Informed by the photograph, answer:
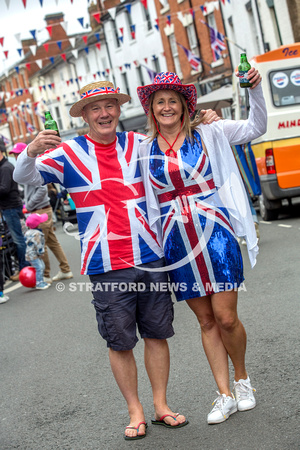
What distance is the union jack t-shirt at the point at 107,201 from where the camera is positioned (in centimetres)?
399

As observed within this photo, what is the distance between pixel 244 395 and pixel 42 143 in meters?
1.89

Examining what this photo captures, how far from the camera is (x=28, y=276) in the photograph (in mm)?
10203

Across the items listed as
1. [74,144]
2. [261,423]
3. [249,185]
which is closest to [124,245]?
[74,144]

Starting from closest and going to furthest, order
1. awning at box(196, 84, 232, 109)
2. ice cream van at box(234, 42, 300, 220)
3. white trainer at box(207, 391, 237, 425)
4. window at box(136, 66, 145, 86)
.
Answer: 1. white trainer at box(207, 391, 237, 425)
2. ice cream van at box(234, 42, 300, 220)
3. awning at box(196, 84, 232, 109)
4. window at box(136, 66, 145, 86)

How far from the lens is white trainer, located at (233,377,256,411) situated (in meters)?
3.99

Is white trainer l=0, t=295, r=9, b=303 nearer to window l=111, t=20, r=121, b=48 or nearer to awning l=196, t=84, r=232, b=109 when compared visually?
awning l=196, t=84, r=232, b=109

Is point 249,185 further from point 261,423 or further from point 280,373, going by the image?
point 261,423

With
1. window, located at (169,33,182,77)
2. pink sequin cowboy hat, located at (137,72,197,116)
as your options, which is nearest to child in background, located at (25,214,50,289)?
pink sequin cowboy hat, located at (137,72,197,116)

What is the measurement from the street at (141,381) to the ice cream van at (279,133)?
406cm

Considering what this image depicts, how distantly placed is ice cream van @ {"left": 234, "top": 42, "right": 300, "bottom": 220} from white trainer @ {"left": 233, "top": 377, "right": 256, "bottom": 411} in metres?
8.61

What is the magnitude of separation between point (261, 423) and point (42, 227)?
7.23 metres

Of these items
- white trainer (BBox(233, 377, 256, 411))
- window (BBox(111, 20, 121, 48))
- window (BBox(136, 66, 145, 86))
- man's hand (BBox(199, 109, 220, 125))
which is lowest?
white trainer (BBox(233, 377, 256, 411))

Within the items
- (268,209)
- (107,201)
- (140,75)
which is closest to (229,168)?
(107,201)

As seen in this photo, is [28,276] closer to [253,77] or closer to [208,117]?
[208,117]
